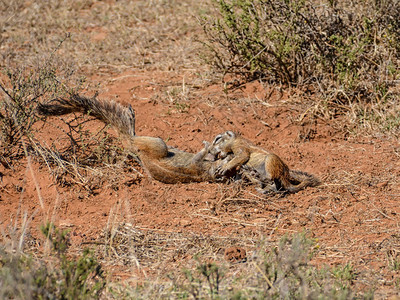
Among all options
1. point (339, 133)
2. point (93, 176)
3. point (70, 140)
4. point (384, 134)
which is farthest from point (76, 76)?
point (384, 134)

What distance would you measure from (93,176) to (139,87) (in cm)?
304

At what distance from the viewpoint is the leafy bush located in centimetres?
840

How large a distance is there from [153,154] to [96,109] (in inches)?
38.2

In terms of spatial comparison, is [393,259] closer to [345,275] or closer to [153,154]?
[345,275]

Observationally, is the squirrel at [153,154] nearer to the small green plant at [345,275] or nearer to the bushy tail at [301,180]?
the bushy tail at [301,180]

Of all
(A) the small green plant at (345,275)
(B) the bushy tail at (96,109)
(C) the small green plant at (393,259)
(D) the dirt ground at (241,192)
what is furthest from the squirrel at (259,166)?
(A) the small green plant at (345,275)

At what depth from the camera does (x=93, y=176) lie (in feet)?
22.6

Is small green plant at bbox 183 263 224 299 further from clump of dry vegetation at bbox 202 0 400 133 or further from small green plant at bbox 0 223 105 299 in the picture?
clump of dry vegetation at bbox 202 0 400 133

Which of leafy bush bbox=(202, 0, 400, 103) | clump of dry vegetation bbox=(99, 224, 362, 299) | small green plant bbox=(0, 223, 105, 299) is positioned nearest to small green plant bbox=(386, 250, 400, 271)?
clump of dry vegetation bbox=(99, 224, 362, 299)

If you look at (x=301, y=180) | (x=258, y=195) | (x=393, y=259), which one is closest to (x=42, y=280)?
(x=393, y=259)

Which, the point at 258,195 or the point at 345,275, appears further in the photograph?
the point at 258,195

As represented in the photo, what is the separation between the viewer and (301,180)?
671 centimetres

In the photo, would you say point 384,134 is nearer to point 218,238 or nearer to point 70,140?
point 218,238

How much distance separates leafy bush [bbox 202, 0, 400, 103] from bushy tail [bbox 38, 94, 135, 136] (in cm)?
244
